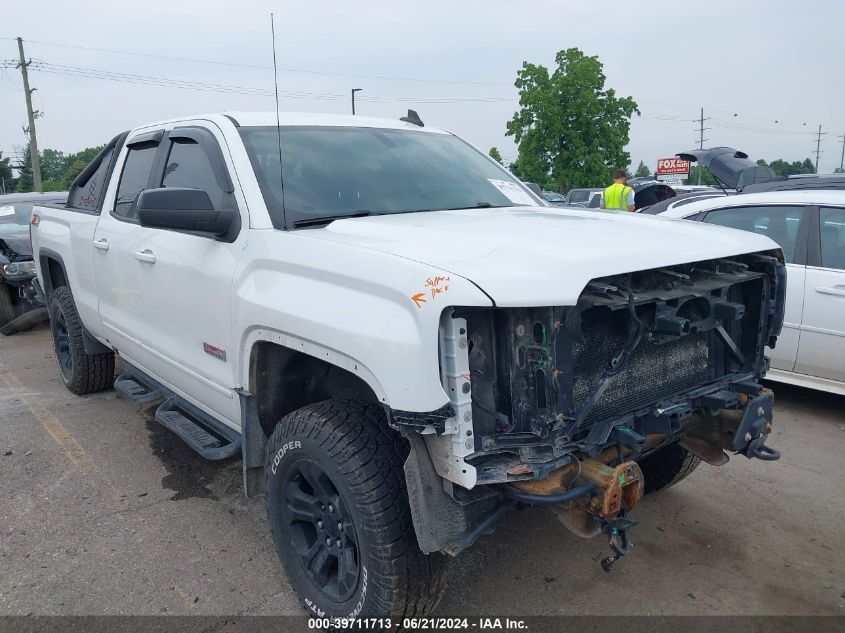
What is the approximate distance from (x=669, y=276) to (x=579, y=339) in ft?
1.62

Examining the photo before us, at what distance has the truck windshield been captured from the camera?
3146mm

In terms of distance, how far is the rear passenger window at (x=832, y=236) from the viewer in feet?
17.1

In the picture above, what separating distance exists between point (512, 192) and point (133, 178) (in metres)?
2.36

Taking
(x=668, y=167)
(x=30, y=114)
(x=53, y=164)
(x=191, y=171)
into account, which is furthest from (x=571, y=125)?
(x=53, y=164)

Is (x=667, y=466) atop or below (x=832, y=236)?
below

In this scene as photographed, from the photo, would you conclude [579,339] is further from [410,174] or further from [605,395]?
[410,174]

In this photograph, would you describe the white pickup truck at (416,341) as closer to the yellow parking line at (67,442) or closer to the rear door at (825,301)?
the yellow parking line at (67,442)

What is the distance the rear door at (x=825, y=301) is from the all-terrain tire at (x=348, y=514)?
3.90m

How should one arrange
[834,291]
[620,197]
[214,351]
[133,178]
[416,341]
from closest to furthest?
[416,341] → [214,351] → [133,178] → [834,291] → [620,197]

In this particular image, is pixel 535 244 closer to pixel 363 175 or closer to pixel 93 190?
pixel 363 175

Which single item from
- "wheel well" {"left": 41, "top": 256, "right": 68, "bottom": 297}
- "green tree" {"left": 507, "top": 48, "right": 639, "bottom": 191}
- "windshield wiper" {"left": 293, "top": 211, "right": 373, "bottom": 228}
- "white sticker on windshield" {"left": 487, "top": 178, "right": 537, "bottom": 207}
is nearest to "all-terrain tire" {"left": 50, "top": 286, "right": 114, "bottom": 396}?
"wheel well" {"left": 41, "top": 256, "right": 68, "bottom": 297}

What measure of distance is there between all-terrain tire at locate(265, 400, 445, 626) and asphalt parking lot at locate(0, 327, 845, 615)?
1.21 ft

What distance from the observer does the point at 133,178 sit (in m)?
4.43

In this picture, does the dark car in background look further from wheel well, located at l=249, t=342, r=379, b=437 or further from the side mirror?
wheel well, located at l=249, t=342, r=379, b=437
